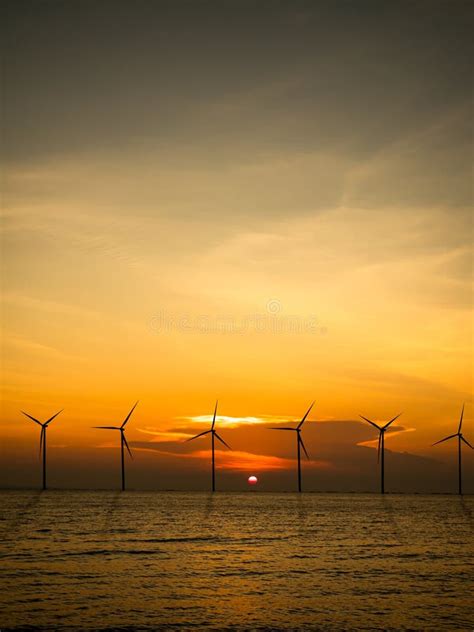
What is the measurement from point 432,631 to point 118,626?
56.5 ft

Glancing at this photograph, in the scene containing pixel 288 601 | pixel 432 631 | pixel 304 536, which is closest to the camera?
pixel 432 631

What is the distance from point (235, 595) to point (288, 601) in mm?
3986

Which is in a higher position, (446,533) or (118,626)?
(118,626)

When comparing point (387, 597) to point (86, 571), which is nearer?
point (387, 597)

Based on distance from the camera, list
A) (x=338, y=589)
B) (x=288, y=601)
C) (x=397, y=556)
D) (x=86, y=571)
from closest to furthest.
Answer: (x=288, y=601) < (x=338, y=589) < (x=86, y=571) < (x=397, y=556)

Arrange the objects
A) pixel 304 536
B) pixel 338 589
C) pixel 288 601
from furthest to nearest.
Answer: pixel 304 536 < pixel 338 589 < pixel 288 601

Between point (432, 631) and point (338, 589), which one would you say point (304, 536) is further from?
point (432, 631)

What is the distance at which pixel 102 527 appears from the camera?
349ft

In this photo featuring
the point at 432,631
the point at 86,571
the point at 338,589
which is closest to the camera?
the point at 432,631

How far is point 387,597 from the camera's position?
155 ft

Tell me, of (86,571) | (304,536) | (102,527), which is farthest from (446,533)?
(86,571)

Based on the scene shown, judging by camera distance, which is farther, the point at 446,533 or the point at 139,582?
the point at 446,533

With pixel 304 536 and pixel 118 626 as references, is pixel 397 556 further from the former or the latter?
pixel 118 626

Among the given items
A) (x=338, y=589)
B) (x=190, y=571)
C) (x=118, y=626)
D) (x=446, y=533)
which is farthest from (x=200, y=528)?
(x=118, y=626)
